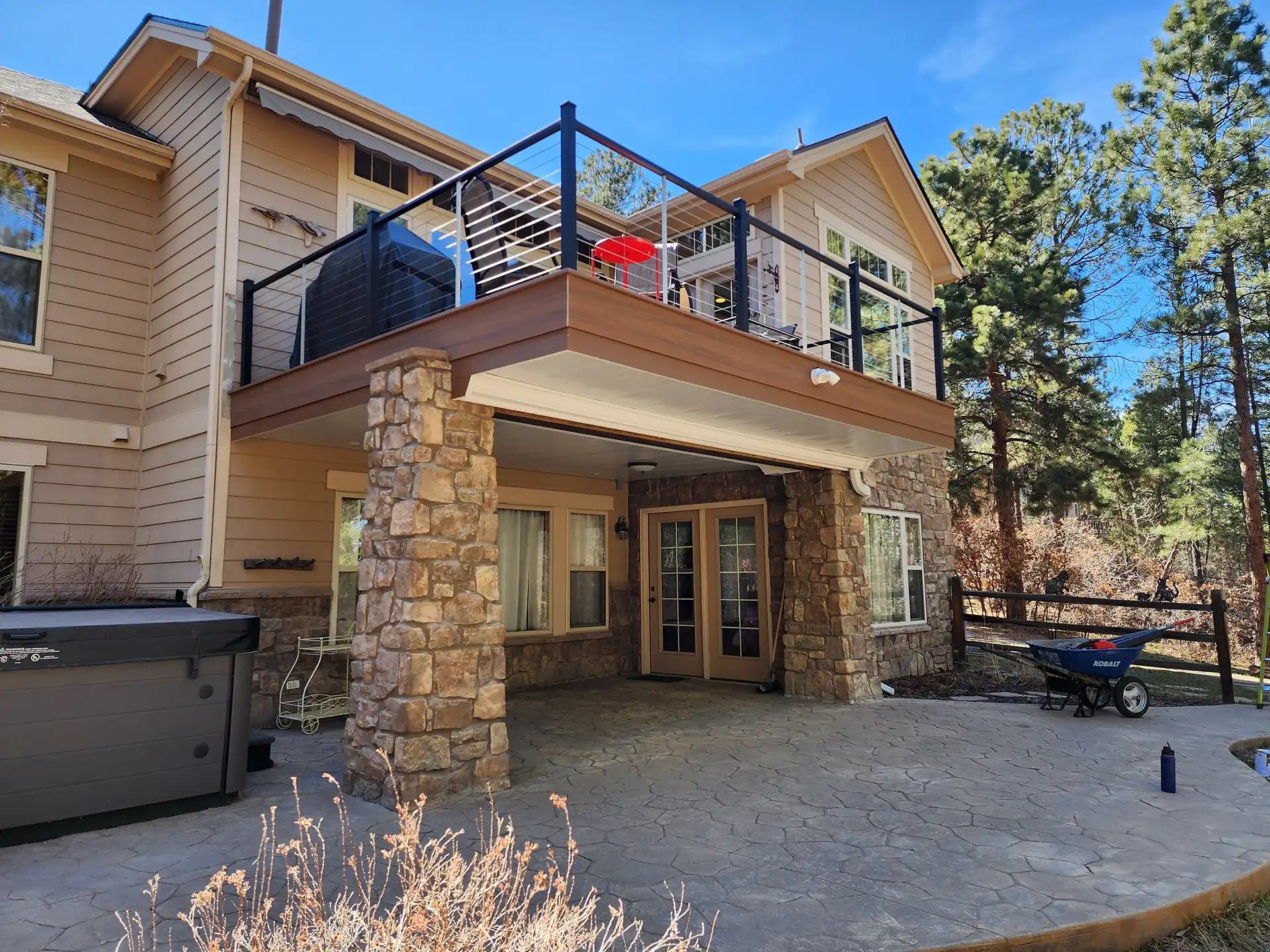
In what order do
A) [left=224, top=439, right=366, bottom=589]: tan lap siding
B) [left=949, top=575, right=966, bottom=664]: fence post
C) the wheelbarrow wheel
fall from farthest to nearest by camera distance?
[left=949, top=575, right=966, bottom=664]: fence post
the wheelbarrow wheel
[left=224, top=439, right=366, bottom=589]: tan lap siding

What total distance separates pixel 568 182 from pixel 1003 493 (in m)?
13.9

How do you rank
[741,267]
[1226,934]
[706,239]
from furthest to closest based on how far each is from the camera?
1. [706,239]
2. [741,267]
3. [1226,934]

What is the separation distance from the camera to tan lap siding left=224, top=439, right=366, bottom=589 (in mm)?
6594

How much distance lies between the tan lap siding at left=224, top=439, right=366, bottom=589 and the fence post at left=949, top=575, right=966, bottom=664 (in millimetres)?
8425

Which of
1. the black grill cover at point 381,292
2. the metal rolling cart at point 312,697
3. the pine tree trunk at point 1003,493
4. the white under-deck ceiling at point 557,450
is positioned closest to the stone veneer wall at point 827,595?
the white under-deck ceiling at point 557,450

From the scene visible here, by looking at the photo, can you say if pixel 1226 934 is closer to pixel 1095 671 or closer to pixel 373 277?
pixel 1095 671

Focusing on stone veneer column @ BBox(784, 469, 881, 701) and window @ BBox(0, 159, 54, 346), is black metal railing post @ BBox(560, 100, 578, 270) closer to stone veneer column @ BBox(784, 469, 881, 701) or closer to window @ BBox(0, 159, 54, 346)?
stone veneer column @ BBox(784, 469, 881, 701)

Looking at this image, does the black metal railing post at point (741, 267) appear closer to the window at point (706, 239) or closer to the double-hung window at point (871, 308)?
the window at point (706, 239)

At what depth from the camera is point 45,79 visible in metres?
8.73

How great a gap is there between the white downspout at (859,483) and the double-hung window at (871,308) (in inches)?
72.6

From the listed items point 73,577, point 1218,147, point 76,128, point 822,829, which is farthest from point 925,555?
point 76,128

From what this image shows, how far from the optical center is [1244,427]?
1464cm

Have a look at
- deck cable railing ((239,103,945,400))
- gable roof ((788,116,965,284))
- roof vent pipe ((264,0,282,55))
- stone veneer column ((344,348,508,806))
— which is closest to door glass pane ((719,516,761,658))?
deck cable railing ((239,103,945,400))

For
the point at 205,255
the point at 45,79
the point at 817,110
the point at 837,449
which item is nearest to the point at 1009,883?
the point at 837,449
